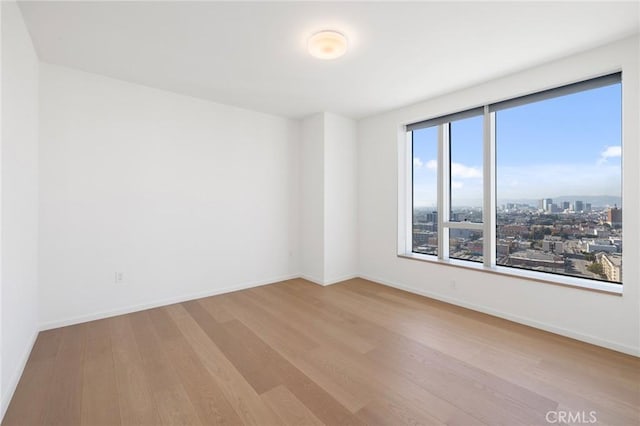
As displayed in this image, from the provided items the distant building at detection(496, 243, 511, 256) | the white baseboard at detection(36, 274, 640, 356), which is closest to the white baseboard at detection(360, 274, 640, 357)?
the white baseboard at detection(36, 274, 640, 356)

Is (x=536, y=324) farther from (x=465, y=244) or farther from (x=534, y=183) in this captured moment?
(x=534, y=183)

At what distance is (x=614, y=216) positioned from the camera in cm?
263

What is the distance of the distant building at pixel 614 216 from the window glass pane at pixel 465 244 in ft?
3.74

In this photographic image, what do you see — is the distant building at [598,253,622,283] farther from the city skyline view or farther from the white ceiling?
the white ceiling

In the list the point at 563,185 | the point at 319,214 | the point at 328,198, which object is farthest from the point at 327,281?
the point at 563,185

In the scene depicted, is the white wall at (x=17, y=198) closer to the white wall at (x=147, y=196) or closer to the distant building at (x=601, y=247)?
the white wall at (x=147, y=196)

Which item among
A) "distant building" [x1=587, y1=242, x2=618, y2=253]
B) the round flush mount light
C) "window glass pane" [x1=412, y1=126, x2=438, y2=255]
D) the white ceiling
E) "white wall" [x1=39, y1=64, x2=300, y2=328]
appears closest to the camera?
the white ceiling

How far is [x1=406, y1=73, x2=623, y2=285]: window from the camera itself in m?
2.69

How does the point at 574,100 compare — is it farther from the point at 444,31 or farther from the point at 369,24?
the point at 369,24

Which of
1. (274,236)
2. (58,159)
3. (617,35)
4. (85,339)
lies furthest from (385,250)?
(58,159)

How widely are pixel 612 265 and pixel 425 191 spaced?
211 cm

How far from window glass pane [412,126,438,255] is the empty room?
0.13 ft

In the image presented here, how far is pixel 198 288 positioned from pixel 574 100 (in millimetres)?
4855

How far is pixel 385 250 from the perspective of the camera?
4.41 metres
